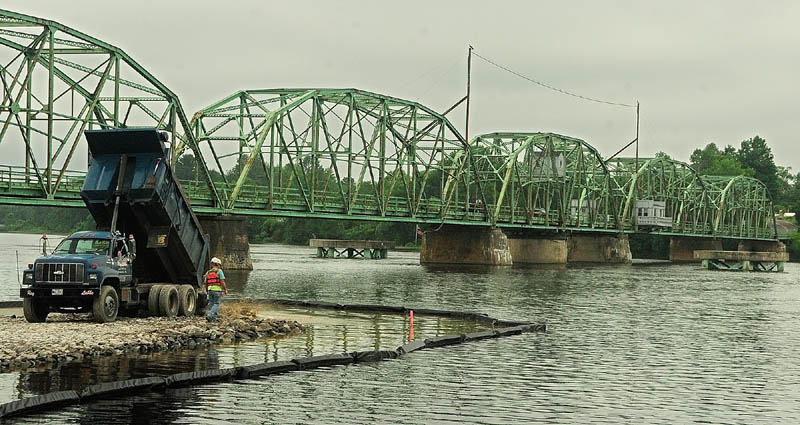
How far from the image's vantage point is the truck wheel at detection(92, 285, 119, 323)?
32.5 m

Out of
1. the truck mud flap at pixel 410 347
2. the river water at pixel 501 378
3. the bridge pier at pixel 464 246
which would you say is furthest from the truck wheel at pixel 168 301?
the bridge pier at pixel 464 246

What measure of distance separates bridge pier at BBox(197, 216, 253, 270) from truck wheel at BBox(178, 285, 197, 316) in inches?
1884

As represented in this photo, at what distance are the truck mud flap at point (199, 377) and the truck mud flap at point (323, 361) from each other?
2.24 metres

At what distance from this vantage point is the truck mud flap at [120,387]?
20.6m

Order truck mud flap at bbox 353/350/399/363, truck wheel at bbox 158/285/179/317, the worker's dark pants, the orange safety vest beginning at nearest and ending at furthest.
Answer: truck mud flap at bbox 353/350/399/363, the orange safety vest, the worker's dark pants, truck wheel at bbox 158/285/179/317

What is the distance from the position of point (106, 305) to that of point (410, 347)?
30.2 feet

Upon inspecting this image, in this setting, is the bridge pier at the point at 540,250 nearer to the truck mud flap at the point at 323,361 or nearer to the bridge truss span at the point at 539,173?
the bridge truss span at the point at 539,173

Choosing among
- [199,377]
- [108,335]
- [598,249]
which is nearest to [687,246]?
[598,249]

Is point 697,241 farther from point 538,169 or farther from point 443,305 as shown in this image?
point 443,305

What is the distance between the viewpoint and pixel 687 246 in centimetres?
19362

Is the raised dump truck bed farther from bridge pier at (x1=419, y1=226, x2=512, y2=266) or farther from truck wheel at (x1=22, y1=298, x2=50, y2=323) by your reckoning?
bridge pier at (x1=419, y1=226, x2=512, y2=266)

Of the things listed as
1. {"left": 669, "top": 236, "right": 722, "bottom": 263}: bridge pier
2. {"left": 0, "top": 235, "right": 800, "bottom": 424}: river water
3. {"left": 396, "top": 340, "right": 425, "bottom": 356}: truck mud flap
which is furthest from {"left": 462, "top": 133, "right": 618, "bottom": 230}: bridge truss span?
{"left": 396, "top": 340, "right": 425, "bottom": 356}: truck mud flap

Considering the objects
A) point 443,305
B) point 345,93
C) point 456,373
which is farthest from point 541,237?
point 456,373

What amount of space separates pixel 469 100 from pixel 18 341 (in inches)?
4002
